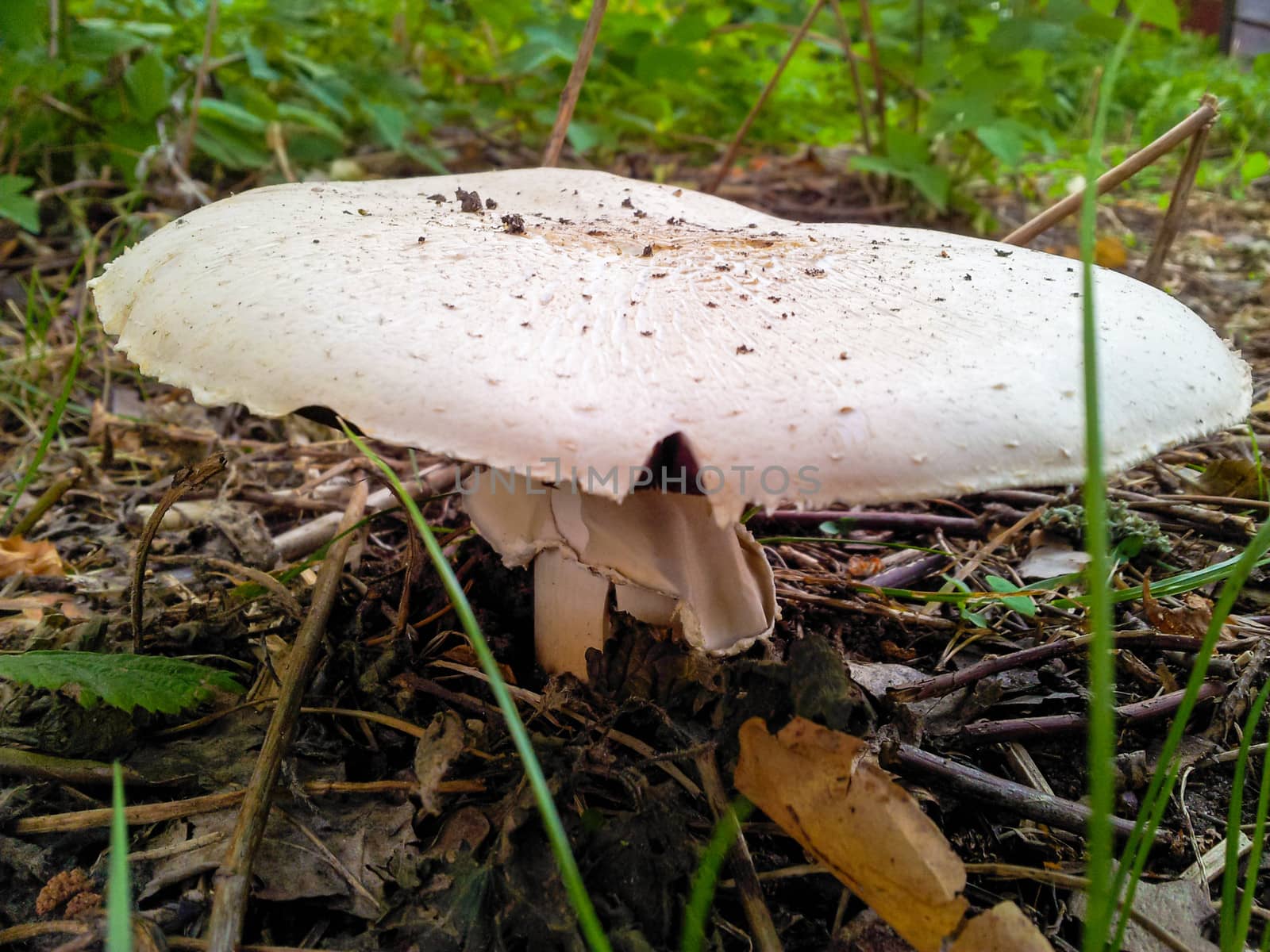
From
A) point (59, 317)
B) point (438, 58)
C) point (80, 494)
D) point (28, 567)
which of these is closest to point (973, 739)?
point (28, 567)

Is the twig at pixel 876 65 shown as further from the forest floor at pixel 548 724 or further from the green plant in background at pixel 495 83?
the forest floor at pixel 548 724

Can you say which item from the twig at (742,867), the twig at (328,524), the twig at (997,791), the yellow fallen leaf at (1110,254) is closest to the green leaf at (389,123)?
the twig at (328,524)

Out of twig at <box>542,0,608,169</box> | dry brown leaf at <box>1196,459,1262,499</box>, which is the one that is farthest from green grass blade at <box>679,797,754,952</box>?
twig at <box>542,0,608,169</box>

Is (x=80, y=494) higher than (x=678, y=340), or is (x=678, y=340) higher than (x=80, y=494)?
(x=678, y=340)

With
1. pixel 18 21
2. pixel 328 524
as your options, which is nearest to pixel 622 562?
pixel 328 524

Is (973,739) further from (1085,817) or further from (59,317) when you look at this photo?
(59,317)

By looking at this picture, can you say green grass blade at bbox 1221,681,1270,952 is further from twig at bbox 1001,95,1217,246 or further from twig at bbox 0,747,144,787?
twig at bbox 0,747,144,787

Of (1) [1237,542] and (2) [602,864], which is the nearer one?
(2) [602,864]

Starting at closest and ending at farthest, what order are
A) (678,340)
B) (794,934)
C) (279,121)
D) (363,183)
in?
1. (678,340)
2. (794,934)
3. (363,183)
4. (279,121)
